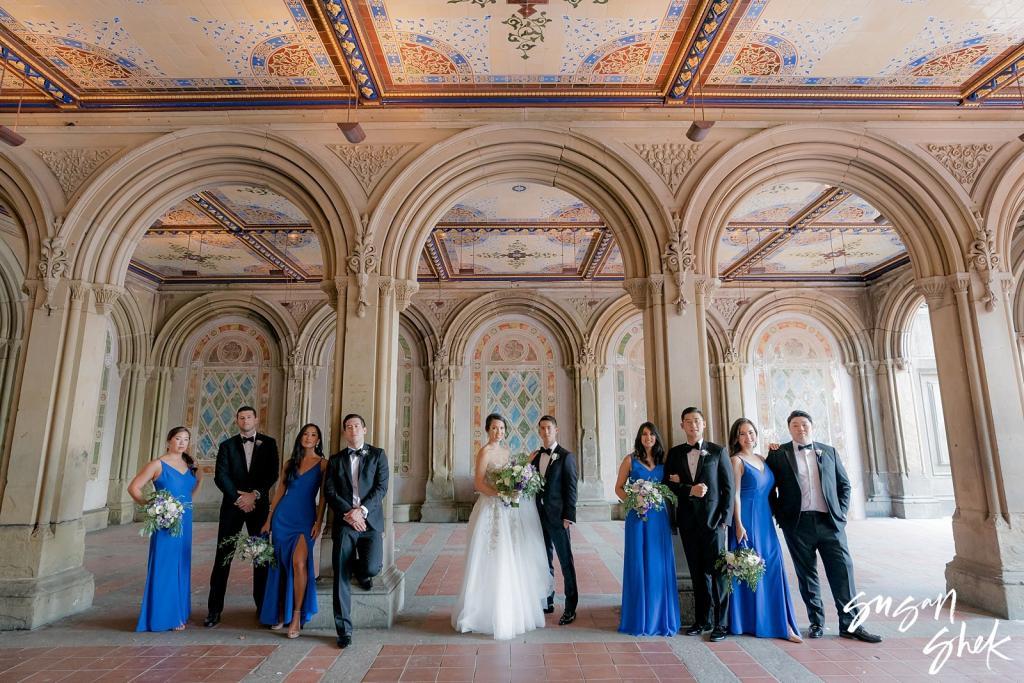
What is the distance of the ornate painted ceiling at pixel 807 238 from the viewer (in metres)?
8.03

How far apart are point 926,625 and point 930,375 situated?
29.7 ft

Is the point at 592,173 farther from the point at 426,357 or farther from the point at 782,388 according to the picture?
the point at 782,388

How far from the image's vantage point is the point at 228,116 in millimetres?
5844

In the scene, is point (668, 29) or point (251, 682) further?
point (668, 29)

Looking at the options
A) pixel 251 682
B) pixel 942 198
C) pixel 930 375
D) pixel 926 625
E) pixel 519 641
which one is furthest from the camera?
pixel 930 375

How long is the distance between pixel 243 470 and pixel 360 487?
3.72 ft

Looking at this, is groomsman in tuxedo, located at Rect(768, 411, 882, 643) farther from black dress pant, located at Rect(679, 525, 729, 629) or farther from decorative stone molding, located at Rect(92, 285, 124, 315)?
decorative stone molding, located at Rect(92, 285, 124, 315)

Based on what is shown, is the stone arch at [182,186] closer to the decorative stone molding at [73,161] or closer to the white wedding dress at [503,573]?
the decorative stone molding at [73,161]

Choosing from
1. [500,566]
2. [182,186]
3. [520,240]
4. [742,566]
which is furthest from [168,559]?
[520,240]

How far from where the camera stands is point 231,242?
31.7 feet

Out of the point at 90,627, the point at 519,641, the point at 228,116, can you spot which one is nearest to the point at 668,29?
the point at 228,116

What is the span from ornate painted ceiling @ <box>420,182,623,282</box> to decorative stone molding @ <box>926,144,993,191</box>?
13.2 feet

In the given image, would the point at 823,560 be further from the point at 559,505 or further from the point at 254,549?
the point at 254,549
